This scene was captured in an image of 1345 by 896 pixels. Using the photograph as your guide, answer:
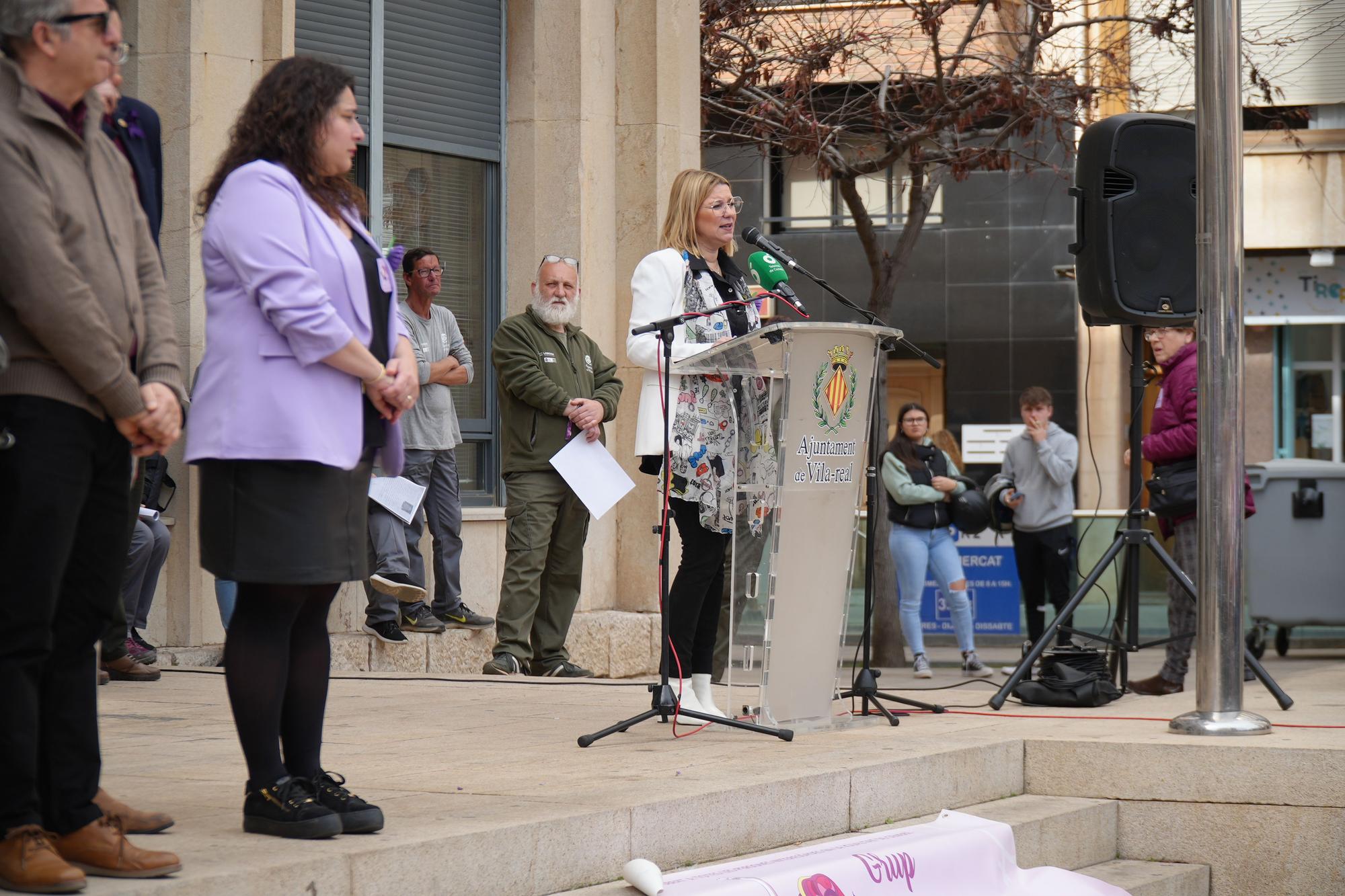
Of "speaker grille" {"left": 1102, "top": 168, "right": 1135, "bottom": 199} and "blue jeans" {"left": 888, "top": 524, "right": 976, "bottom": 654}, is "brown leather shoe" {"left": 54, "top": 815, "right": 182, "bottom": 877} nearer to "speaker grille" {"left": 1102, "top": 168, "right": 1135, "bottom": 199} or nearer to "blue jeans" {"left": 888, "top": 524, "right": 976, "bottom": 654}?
"speaker grille" {"left": 1102, "top": 168, "right": 1135, "bottom": 199}

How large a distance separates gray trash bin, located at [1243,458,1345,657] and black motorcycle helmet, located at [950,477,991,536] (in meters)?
2.41

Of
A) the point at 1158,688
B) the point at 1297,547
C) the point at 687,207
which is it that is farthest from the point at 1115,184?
the point at 1297,547

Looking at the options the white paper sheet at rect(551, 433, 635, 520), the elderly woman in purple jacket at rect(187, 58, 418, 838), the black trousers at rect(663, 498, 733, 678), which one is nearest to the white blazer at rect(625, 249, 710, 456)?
the black trousers at rect(663, 498, 733, 678)

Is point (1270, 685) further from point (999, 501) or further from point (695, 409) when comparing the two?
point (999, 501)

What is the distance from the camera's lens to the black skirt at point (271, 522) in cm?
356

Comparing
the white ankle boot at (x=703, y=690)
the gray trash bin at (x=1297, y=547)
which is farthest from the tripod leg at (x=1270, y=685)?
the gray trash bin at (x=1297, y=547)

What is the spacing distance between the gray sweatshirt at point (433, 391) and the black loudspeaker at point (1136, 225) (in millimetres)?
3748

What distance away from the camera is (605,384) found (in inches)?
354

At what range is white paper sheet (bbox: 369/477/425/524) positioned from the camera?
8789 mm

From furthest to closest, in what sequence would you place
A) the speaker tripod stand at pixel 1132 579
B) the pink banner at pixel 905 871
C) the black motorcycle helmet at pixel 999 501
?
the black motorcycle helmet at pixel 999 501, the speaker tripod stand at pixel 1132 579, the pink banner at pixel 905 871

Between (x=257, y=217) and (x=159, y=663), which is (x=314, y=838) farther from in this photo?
(x=159, y=663)

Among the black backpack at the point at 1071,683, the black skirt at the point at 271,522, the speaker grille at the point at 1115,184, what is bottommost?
the black backpack at the point at 1071,683

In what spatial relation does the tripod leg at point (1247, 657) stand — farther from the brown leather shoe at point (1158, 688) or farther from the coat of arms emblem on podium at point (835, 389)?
the coat of arms emblem on podium at point (835, 389)

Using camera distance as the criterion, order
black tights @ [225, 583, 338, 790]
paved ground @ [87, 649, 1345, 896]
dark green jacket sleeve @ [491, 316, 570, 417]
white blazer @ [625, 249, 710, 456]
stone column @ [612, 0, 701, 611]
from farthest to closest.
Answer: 1. stone column @ [612, 0, 701, 611]
2. dark green jacket sleeve @ [491, 316, 570, 417]
3. white blazer @ [625, 249, 710, 456]
4. paved ground @ [87, 649, 1345, 896]
5. black tights @ [225, 583, 338, 790]
